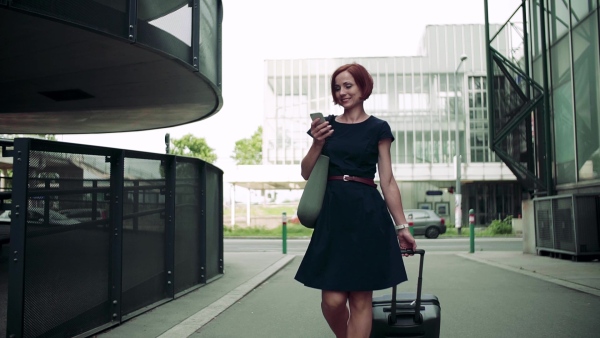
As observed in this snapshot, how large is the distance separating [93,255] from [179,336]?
102cm

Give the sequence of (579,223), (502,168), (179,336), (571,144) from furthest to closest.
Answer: (502,168)
(571,144)
(579,223)
(179,336)

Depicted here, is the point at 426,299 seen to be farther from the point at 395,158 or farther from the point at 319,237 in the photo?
the point at 395,158

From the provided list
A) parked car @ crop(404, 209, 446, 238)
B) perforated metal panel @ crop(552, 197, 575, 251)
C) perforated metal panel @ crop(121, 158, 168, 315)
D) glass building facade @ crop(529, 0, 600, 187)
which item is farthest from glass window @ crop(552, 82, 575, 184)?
parked car @ crop(404, 209, 446, 238)

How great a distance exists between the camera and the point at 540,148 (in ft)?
51.2

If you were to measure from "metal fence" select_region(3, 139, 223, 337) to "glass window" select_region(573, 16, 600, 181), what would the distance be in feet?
30.4

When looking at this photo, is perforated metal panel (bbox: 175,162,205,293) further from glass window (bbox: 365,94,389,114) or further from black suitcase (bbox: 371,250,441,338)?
glass window (bbox: 365,94,389,114)

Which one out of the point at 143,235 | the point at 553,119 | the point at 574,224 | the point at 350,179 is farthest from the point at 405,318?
the point at 553,119

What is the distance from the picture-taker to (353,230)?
3.38 meters

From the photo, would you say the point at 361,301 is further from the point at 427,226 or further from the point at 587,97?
the point at 427,226

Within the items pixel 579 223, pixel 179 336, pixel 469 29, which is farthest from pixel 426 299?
pixel 469 29

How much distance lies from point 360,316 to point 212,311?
3.62 metres

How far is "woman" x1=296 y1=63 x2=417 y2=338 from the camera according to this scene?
11.0 feet

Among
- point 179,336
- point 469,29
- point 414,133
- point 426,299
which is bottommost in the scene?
point 179,336

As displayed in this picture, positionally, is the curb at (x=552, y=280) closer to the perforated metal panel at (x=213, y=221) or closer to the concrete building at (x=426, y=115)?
the perforated metal panel at (x=213, y=221)
